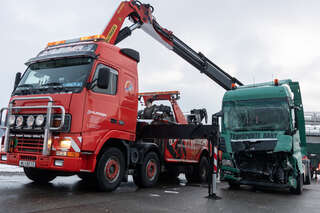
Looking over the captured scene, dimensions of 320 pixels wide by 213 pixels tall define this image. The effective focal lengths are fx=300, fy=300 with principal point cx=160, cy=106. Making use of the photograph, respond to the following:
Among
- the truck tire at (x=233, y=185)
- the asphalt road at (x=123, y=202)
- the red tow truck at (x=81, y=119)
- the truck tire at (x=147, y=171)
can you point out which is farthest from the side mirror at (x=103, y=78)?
the truck tire at (x=233, y=185)

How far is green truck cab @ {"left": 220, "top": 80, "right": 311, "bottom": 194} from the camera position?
8.19 m

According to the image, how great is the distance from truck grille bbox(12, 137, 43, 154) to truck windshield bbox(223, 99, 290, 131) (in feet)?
18.4

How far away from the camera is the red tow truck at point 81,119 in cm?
588

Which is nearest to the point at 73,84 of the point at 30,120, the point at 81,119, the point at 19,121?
the point at 81,119

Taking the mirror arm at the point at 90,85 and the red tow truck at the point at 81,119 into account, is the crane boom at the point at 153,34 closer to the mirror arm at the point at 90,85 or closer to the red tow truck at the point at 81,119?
the red tow truck at the point at 81,119

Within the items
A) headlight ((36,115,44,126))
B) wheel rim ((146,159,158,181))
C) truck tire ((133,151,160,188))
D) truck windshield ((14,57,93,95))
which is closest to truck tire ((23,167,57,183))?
headlight ((36,115,44,126))

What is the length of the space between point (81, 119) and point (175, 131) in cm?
310

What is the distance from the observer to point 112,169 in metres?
6.70

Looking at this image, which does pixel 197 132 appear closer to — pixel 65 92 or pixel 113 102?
pixel 113 102

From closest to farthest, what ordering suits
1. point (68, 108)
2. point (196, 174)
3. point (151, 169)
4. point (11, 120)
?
1. point (68, 108)
2. point (11, 120)
3. point (151, 169)
4. point (196, 174)

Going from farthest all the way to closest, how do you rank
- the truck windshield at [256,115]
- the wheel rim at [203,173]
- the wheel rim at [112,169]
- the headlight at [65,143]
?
the wheel rim at [203,173] < the truck windshield at [256,115] < the wheel rim at [112,169] < the headlight at [65,143]

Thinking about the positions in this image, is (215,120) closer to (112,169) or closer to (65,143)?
(112,169)

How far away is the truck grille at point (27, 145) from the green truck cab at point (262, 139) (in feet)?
17.3

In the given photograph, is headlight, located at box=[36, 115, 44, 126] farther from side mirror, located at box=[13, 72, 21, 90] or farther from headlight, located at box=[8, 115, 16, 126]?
side mirror, located at box=[13, 72, 21, 90]
